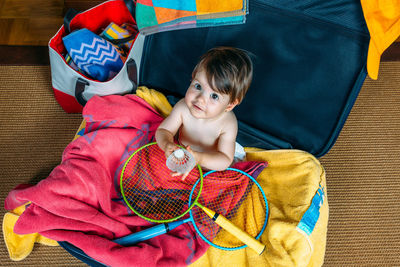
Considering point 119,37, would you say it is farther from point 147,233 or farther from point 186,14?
point 147,233

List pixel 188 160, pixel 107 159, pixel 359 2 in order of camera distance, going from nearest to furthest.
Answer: pixel 188 160 < pixel 359 2 < pixel 107 159

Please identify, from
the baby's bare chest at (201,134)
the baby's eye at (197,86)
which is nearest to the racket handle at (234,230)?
the baby's bare chest at (201,134)

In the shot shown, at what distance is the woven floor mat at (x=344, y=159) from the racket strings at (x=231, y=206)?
1.13 ft

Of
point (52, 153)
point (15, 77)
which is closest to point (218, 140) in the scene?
point (52, 153)

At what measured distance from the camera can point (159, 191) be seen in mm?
1007

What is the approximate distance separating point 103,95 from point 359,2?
2.78 feet

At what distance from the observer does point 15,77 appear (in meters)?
1.39

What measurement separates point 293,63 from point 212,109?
14.2 inches

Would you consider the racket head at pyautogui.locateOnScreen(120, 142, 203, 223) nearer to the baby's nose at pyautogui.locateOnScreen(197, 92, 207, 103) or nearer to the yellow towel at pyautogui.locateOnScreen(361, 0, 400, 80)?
the baby's nose at pyautogui.locateOnScreen(197, 92, 207, 103)

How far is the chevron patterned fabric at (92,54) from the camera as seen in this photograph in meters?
1.14

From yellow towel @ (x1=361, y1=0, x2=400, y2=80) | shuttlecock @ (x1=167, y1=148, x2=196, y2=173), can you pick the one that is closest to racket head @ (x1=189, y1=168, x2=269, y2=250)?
shuttlecock @ (x1=167, y1=148, x2=196, y2=173)

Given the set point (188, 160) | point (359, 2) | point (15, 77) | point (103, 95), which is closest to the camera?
point (188, 160)

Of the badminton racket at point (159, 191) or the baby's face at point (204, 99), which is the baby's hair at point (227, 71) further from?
the badminton racket at point (159, 191)

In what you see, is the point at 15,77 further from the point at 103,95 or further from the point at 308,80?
the point at 308,80
